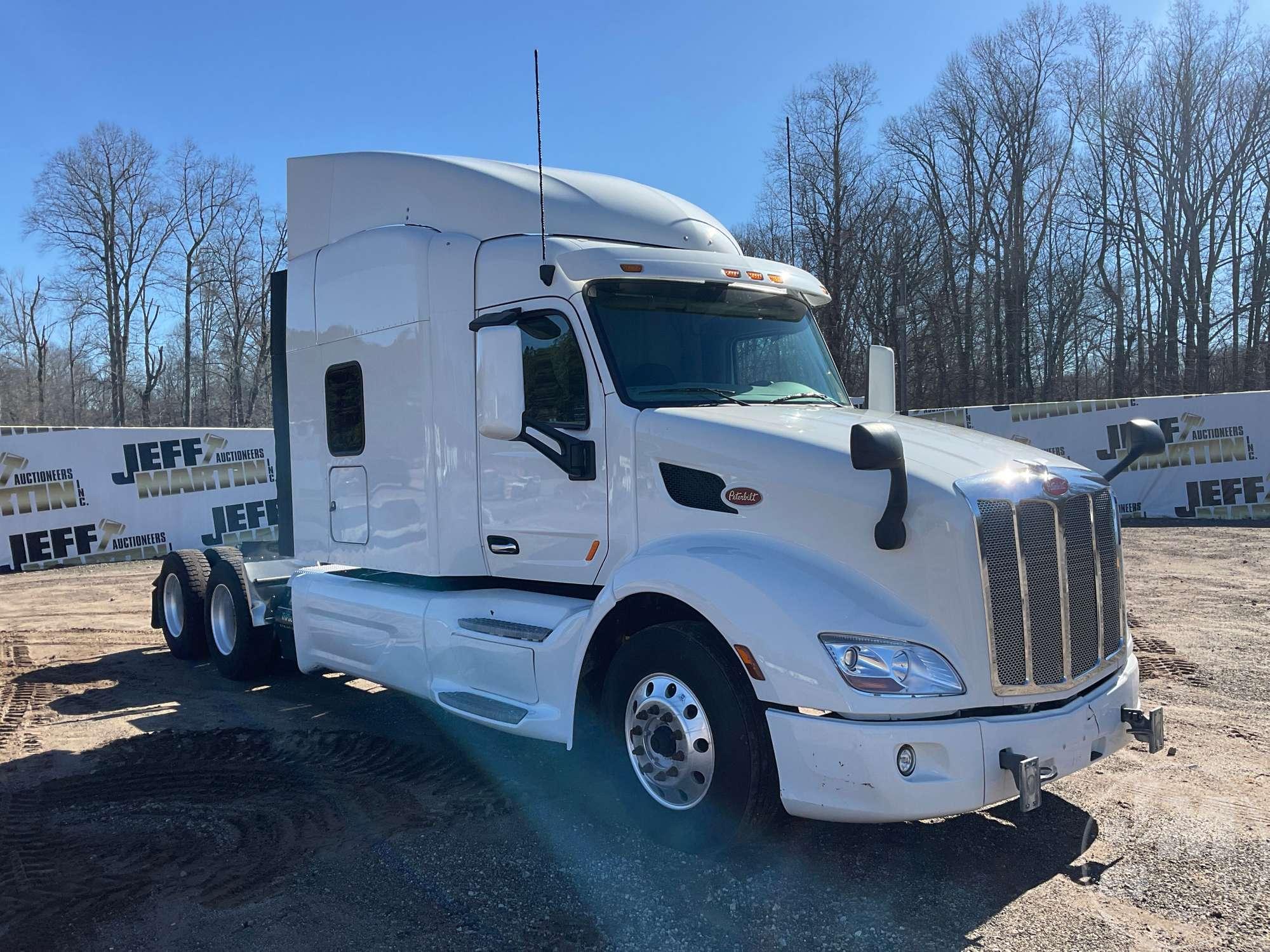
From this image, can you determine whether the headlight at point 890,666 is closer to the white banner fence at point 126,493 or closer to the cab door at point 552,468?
the cab door at point 552,468

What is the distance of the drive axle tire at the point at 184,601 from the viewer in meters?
8.66

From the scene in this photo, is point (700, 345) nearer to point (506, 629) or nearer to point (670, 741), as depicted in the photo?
point (506, 629)

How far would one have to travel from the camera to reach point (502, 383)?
4688 millimetres

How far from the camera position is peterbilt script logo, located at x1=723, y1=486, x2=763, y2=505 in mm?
4223

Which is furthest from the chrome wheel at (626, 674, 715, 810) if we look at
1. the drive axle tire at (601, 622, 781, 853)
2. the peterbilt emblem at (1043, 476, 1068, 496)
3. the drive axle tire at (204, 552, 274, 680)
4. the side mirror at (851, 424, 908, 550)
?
the drive axle tire at (204, 552, 274, 680)

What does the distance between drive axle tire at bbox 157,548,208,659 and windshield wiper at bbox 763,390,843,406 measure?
5986mm

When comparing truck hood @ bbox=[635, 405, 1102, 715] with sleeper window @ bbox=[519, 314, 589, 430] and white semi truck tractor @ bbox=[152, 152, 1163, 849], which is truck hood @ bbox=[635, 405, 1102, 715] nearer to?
white semi truck tractor @ bbox=[152, 152, 1163, 849]

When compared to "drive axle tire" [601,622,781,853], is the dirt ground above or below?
below

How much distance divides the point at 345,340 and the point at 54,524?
41.7 feet

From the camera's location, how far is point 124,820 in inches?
191

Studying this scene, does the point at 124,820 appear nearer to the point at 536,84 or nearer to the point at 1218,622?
the point at 536,84

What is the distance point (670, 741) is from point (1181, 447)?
17.8 m

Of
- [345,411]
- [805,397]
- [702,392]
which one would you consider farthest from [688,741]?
[345,411]

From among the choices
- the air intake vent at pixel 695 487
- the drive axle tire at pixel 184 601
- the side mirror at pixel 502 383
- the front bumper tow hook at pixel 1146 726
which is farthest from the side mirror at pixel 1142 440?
the drive axle tire at pixel 184 601
